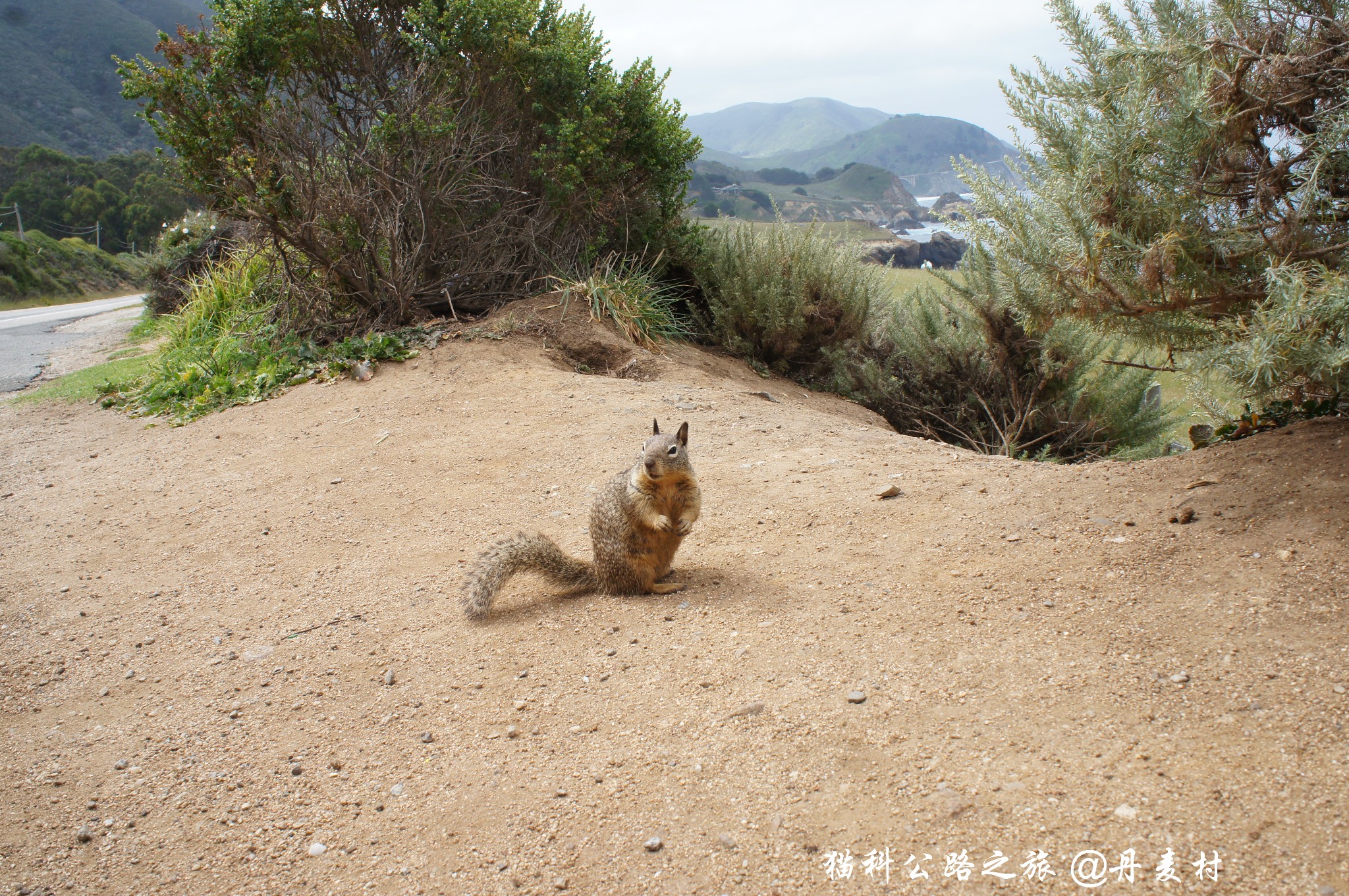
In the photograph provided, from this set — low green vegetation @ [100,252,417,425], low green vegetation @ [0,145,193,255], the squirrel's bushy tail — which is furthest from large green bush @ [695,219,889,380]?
low green vegetation @ [0,145,193,255]

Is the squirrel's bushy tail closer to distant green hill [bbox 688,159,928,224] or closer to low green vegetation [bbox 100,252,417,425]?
low green vegetation [bbox 100,252,417,425]

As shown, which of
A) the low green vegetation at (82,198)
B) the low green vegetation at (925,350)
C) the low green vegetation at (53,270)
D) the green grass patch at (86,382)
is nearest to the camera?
the low green vegetation at (925,350)

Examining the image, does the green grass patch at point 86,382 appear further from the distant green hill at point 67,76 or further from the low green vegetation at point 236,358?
the distant green hill at point 67,76

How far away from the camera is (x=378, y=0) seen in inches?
328

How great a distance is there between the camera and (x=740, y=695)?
2594 mm

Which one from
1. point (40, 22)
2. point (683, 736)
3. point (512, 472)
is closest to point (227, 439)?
point (512, 472)

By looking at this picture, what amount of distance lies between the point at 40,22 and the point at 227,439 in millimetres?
42275

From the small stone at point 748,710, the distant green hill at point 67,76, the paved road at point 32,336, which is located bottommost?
the small stone at point 748,710

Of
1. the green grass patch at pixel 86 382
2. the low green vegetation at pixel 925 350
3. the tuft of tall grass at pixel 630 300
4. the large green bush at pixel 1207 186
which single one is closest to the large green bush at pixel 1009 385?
the low green vegetation at pixel 925 350

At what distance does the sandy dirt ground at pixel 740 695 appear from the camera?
192cm

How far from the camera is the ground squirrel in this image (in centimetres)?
335

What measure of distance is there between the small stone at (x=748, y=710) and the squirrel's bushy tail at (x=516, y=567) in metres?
1.29

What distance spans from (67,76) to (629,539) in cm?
4360

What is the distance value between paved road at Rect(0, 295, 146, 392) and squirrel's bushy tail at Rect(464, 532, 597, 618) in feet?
33.7
